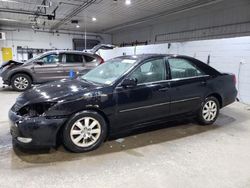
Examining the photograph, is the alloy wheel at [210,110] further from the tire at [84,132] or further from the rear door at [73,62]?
the rear door at [73,62]

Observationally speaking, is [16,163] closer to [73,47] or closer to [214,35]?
[214,35]

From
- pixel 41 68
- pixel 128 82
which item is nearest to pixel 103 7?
pixel 41 68

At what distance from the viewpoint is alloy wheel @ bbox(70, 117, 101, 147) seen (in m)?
2.48

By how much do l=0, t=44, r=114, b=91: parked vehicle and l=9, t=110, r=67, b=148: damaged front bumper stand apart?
4358 millimetres

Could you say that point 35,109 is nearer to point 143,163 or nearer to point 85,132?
point 85,132

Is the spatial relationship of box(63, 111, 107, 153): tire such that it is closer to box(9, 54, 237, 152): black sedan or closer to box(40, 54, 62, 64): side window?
box(9, 54, 237, 152): black sedan

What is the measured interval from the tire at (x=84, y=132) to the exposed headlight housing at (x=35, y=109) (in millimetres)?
296

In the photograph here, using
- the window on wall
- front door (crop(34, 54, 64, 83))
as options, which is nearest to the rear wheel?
front door (crop(34, 54, 64, 83))

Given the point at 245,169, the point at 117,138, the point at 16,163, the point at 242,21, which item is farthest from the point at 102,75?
the point at 242,21

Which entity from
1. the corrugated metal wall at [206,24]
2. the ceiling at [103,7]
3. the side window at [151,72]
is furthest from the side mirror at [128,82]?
the corrugated metal wall at [206,24]

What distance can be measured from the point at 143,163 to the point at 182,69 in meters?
1.71

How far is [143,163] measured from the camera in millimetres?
2363

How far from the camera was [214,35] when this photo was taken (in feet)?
28.8

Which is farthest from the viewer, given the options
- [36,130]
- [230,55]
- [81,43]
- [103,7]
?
[81,43]
